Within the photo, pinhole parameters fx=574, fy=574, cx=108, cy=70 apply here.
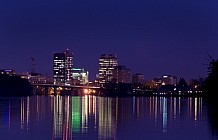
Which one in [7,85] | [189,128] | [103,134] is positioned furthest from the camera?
[7,85]

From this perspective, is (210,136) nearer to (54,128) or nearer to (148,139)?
(148,139)

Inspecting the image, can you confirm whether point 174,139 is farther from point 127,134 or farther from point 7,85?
point 7,85

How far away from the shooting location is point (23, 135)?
41.0 m

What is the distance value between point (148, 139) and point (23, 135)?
352 inches

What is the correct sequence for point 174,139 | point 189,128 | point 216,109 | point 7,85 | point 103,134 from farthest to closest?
point 7,85 → point 216,109 → point 189,128 → point 103,134 → point 174,139

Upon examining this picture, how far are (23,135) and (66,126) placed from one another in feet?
24.8

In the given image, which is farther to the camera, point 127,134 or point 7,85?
point 7,85

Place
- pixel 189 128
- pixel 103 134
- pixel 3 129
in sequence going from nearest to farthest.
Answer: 1. pixel 103 134
2. pixel 3 129
3. pixel 189 128

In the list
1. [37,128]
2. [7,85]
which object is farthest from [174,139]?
[7,85]

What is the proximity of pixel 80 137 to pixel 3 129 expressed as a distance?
8754 mm

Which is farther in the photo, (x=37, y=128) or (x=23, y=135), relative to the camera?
(x=37, y=128)

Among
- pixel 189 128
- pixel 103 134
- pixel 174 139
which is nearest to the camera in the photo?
pixel 174 139

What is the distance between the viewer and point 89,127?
157 feet

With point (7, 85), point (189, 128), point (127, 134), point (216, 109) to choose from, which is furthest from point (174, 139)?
point (7, 85)
